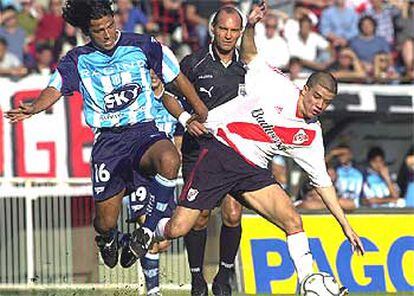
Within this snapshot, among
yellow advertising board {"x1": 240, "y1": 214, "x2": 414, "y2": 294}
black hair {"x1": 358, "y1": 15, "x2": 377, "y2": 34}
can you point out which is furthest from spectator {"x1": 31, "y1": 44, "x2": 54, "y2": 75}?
yellow advertising board {"x1": 240, "y1": 214, "x2": 414, "y2": 294}

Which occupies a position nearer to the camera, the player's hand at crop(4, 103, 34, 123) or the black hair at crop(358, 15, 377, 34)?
the player's hand at crop(4, 103, 34, 123)

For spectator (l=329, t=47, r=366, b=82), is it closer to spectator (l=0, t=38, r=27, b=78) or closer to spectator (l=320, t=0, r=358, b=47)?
spectator (l=320, t=0, r=358, b=47)

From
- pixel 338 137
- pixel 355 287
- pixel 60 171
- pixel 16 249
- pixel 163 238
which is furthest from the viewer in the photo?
pixel 338 137

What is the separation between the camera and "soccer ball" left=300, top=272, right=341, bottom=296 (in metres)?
11.5

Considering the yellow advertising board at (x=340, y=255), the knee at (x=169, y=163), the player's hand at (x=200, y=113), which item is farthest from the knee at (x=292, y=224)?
the yellow advertising board at (x=340, y=255)

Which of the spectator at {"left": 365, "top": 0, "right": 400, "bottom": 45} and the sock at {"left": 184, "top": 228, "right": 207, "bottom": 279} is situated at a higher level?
the spectator at {"left": 365, "top": 0, "right": 400, "bottom": 45}

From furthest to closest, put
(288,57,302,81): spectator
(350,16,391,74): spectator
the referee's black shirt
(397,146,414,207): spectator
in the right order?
(350,16,391,74): spectator, (288,57,302,81): spectator, (397,146,414,207): spectator, the referee's black shirt

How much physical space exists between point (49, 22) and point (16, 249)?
452 centimetres

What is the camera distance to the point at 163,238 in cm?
1216

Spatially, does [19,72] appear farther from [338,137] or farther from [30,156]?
[338,137]

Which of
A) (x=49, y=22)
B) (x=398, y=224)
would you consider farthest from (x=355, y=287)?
(x=49, y=22)

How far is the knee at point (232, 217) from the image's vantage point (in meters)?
13.5

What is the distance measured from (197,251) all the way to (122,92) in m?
2.11

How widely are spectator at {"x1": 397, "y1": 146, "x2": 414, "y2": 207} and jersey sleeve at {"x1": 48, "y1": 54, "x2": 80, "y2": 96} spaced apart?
8136mm
